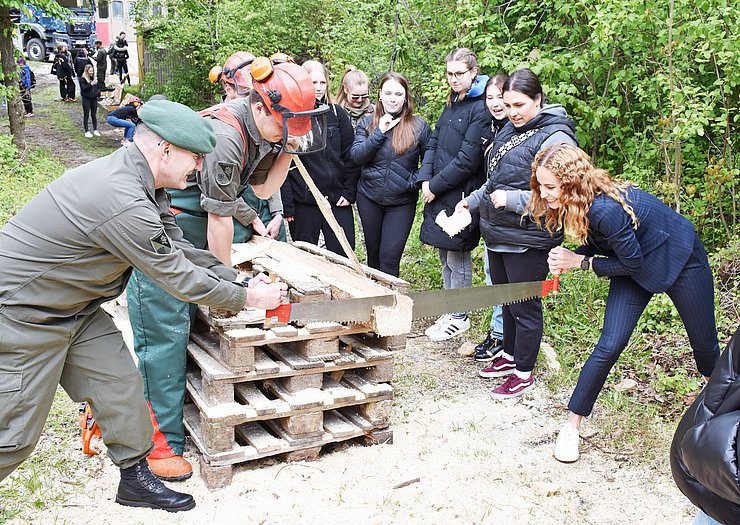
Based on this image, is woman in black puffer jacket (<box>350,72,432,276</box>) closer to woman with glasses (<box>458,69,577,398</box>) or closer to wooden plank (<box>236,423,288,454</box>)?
woman with glasses (<box>458,69,577,398</box>)

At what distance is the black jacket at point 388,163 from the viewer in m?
6.00

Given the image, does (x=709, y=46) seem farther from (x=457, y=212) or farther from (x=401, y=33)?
(x=401, y=33)

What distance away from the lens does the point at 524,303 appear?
16.6 ft

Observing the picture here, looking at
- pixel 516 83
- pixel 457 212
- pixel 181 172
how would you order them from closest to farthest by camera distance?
1. pixel 181 172
2. pixel 516 83
3. pixel 457 212

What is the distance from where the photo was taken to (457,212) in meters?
5.37

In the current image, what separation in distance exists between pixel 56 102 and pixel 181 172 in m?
23.0

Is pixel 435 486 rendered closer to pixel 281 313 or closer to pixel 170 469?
pixel 281 313

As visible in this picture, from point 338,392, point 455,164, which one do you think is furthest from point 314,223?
point 338,392

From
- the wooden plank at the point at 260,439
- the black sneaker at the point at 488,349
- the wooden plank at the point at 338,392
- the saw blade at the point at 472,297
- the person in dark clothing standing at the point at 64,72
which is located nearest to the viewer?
the wooden plank at the point at 260,439

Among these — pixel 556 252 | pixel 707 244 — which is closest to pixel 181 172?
pixel 556 252

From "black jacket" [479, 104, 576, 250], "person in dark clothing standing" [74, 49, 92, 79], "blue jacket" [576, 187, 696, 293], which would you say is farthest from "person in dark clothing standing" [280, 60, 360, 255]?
"person in dark clothing standing" [74, 49, 92, 79]

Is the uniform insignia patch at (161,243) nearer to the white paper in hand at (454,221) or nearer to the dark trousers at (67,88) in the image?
the white paper in hand at (454,221)

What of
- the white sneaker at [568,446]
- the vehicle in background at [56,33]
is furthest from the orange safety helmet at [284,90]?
the vehicle in background at [56,33]

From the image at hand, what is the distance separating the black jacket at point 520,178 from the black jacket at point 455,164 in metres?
0.49
